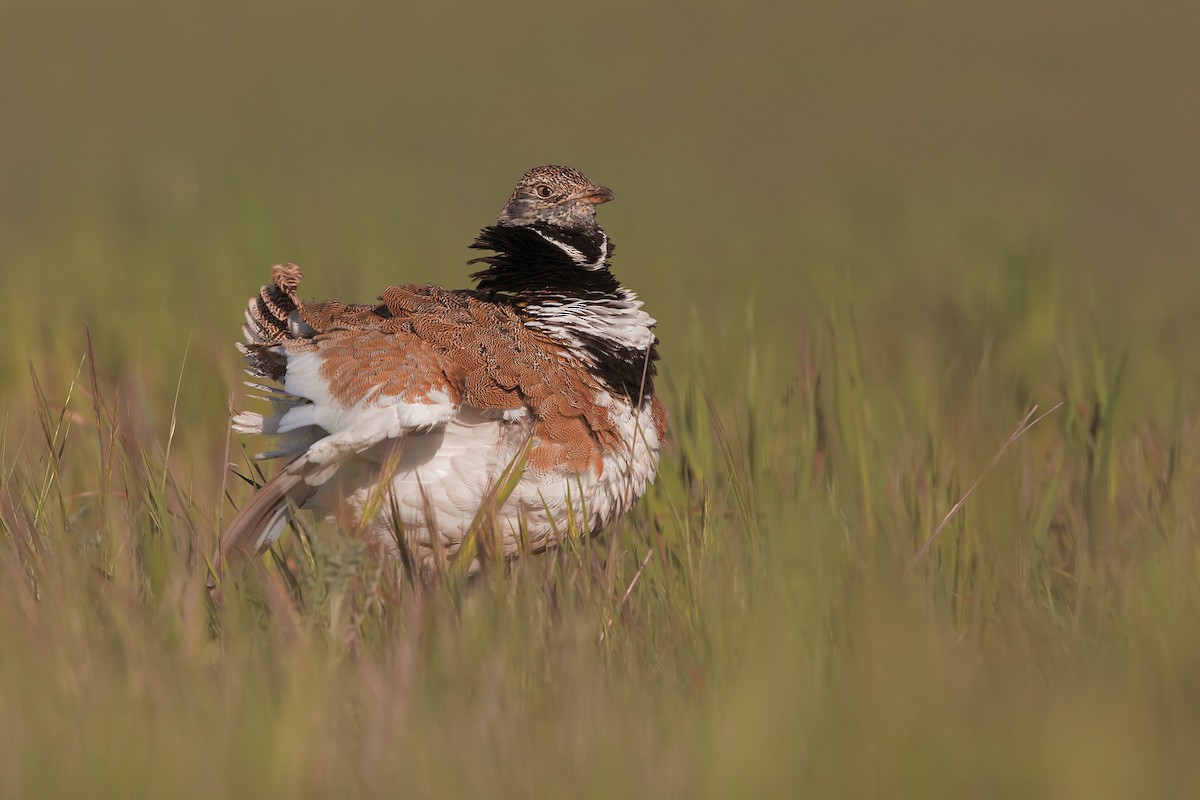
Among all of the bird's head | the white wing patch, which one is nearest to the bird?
the white wing patch

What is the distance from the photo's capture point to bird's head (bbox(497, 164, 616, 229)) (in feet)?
14.7

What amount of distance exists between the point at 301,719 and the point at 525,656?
0.69 m

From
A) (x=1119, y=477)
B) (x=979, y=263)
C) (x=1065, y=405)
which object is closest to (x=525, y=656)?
(x=1065, y=405)

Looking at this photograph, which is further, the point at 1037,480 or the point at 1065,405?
the point at 1065,405

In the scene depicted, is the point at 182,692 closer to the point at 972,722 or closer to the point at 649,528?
the point at 972,722

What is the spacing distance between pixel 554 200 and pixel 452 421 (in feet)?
3.47

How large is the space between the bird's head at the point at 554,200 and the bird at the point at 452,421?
0.37 meters

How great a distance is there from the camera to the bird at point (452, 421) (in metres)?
3.65

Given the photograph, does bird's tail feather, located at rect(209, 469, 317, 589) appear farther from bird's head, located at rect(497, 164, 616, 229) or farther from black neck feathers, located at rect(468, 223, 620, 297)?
bird's head, located at rect(497, 164, 616, 229)

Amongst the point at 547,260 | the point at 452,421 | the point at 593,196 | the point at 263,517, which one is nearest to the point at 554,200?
the point at 593,196

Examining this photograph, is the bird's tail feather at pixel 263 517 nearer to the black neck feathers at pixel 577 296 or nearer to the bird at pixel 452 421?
the bird at pixel 452 421

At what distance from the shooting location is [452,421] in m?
3.80

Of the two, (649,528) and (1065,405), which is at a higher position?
(1065,405)

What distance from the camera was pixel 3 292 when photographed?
6.60m
